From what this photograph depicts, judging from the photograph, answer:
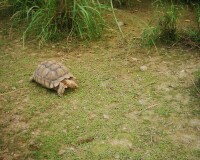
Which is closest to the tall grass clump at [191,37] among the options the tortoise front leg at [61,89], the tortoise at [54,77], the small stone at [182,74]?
the small stone at [182,74]

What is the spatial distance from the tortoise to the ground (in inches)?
3.5

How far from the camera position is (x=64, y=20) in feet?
13.8

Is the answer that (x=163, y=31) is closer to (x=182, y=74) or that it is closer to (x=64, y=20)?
(x=182, y=74)

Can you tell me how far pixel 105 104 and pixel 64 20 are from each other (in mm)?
1548

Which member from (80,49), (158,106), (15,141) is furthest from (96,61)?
(15,141)

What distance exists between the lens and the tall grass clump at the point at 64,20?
4.07 metres

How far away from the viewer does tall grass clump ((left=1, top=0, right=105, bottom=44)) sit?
4.07m

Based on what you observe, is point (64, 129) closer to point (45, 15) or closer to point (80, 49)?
point (80, 49)

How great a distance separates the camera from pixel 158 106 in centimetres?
307

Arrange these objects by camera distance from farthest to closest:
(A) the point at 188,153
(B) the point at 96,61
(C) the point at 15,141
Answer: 1. (B) the point at 96,61
2. (C) the point at 15,141
3. (A) the point at 188,153

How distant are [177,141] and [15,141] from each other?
4.36 ft

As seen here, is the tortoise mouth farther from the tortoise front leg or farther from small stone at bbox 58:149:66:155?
small stone at bbox 58:149:66:155

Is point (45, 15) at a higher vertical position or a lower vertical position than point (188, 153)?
higher

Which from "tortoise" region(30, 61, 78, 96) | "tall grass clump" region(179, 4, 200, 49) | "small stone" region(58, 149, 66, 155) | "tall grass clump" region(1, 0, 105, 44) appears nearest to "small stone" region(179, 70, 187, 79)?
"tall grass clump" region(179, 4, 200, 49)
